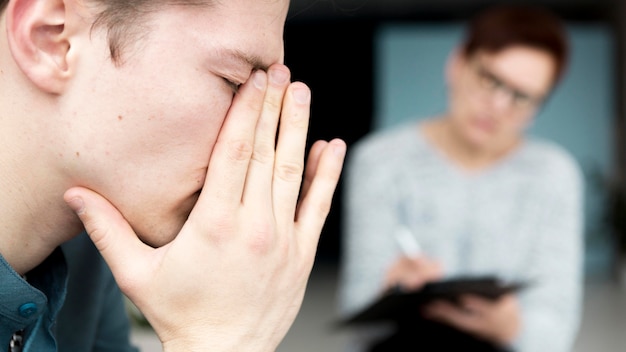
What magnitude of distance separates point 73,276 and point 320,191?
45 centimetres

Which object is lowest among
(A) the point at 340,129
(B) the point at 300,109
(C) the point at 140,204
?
(C) the point at 140,204

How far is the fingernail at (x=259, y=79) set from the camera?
108cm

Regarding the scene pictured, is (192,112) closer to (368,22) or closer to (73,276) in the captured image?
(73,276)

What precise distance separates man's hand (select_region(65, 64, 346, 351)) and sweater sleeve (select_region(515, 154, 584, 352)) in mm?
1174

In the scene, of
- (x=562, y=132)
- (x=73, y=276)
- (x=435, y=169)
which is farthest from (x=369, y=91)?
(x=73, y=276)

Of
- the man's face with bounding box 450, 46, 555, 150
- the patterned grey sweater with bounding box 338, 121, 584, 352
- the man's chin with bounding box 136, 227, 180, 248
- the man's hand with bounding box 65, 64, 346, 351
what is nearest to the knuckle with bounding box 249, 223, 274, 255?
the man's hand with bounding box 65, 64, 346, 351

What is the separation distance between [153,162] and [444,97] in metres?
7.73

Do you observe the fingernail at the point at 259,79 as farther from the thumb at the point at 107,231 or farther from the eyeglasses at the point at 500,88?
the eyeglasses at the point at 500,88

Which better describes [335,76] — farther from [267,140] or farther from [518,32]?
[267,140]

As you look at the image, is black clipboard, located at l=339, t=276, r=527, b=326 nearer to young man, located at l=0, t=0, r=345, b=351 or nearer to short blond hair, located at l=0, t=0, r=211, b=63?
young man, located at l=0, t=0, r=345, b=351

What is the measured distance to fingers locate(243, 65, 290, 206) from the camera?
1.09 meters

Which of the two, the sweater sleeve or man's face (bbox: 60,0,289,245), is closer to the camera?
man's face (bbox: 60,0,289,245)

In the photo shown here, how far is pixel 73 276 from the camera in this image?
129 centimetres

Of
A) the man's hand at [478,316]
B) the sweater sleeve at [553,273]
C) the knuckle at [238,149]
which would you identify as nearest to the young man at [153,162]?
the knuckle at [238,149]
